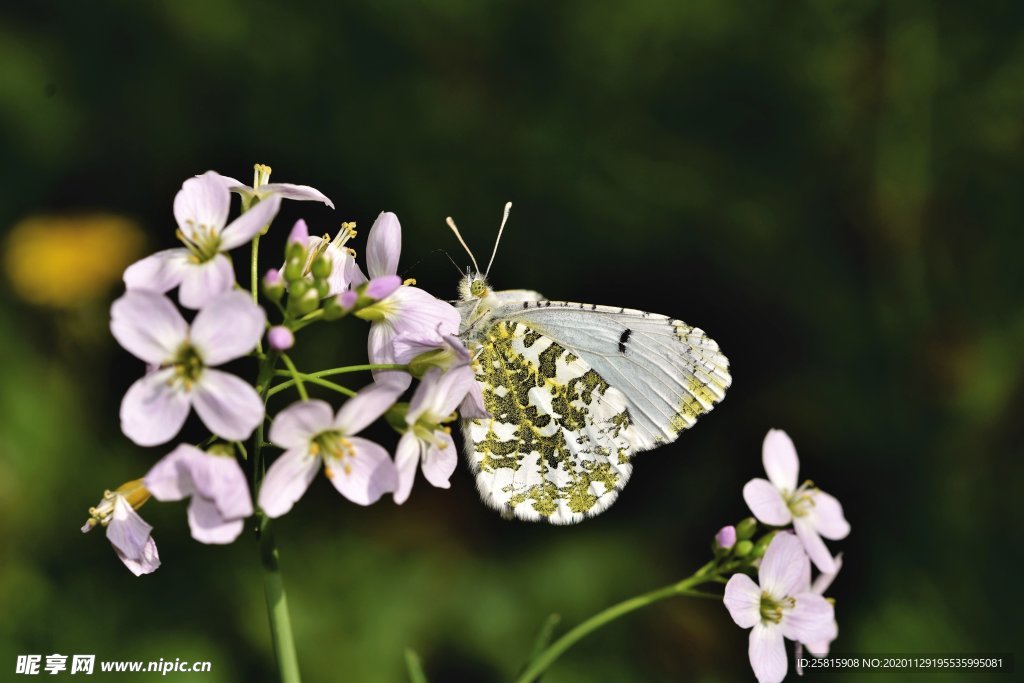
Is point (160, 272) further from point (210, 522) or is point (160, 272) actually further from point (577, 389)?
point (577, 389)

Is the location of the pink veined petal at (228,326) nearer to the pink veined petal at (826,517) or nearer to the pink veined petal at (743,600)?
the pink veined petal at (743,600)

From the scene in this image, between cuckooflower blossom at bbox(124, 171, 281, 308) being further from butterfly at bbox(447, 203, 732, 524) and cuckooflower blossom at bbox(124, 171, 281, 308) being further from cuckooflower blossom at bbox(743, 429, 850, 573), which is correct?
cuckooflower blossom at bbox(743, 429, 850, 573)

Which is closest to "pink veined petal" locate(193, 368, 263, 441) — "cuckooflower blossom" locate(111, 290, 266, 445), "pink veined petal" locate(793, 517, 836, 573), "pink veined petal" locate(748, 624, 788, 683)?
"cuckooflower blossom" locate(111, 290, 266, 445)

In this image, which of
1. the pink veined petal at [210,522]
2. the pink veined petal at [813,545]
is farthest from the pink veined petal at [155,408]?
the pink veined petal at [813,545]

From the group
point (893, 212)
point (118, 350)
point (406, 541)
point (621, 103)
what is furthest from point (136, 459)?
point (893, 212)

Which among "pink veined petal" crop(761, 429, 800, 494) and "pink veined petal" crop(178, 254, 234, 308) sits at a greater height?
"pink veined petal" crop(178, 254, 234, 308)

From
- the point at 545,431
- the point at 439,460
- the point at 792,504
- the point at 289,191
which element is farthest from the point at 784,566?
the point at 289,191
